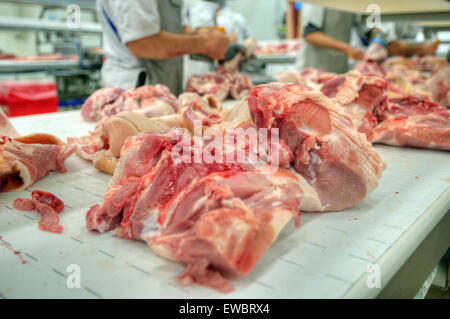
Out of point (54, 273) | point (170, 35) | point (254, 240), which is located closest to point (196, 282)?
point (254, 240)

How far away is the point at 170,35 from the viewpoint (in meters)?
3.04

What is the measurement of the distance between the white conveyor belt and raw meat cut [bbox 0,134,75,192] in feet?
0.16

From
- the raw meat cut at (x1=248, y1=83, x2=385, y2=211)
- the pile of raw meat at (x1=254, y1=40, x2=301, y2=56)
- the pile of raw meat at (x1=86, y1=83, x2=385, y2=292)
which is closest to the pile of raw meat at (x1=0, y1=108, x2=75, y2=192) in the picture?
the pile of raw meat at (x1=86, y1=83, x2=385, y2=292)

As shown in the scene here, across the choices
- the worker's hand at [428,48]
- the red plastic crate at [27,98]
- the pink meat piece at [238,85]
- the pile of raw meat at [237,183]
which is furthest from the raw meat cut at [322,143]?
the red plastic crate at [27,98]

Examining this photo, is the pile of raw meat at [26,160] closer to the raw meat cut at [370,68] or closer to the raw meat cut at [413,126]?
the raw meat cut at [413,126]

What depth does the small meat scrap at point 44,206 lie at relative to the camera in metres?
1.12

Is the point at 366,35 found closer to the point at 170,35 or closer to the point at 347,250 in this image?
the point at 170,35

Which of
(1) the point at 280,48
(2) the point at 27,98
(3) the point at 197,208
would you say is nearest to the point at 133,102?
(3) the point at 197,208

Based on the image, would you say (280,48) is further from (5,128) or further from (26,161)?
(26,161)

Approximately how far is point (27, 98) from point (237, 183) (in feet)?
15.7

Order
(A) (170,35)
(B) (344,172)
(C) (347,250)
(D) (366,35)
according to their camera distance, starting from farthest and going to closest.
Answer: (D) (366,35)
(A) (170,35)
(B) (344,172)
(C) (347,250)

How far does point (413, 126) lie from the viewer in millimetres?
1944
